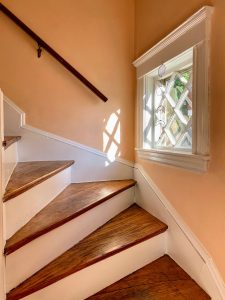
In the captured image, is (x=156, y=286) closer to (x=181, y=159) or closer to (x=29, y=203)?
(x=181, y=159)

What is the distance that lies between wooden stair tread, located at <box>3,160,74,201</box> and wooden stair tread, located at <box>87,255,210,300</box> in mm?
683

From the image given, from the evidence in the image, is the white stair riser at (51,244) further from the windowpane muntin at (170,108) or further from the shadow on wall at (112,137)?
the windowpane muntin at (170,108)

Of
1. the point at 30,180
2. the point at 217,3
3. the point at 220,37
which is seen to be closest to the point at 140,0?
the point at 217,3

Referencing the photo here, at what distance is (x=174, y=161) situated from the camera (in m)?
1.39

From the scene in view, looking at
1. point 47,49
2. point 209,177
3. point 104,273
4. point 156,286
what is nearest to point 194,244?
point 156,286

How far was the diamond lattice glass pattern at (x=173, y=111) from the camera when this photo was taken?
57.1 inches

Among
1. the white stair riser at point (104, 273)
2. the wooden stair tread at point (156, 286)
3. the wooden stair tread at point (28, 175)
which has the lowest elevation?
the wooden stair tread at point (156, 286)

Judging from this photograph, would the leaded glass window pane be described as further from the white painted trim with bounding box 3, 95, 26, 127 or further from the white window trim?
the white painted trim with bounding box 3, 95, 26, 127

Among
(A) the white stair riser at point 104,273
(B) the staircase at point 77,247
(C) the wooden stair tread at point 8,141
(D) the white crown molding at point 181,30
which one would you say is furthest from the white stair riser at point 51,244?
(D) the white crown molding at point 181,30

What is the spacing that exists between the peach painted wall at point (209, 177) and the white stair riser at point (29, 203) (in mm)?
751

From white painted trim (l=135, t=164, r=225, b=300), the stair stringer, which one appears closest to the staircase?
white painted trim (l=135, t=164, r=225, b=300)

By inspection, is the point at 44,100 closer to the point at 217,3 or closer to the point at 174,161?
the point at 174,161

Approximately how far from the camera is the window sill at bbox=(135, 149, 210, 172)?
1.16m

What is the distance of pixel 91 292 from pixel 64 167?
83 cm
